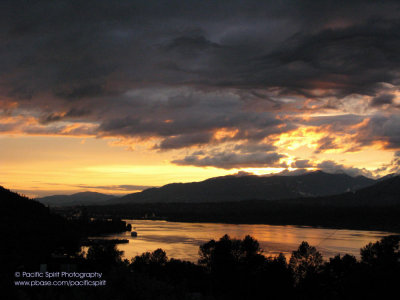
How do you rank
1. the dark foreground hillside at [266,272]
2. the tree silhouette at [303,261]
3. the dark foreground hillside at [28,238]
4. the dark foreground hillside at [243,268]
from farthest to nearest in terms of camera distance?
the tree silhouette at [303,261], the dark foreground hillside at [28,238], the dark foreground hillside at [243,268], the dark foreground hillside at [266,272]

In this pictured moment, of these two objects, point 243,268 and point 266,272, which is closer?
point 266,272

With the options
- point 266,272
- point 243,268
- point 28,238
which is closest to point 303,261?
point 243,268

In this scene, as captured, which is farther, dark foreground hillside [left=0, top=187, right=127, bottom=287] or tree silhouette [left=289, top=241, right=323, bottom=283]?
tree silhouette [left=289, top=241, right=323, bottom=283]

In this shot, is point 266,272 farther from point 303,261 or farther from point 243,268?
point 303,261

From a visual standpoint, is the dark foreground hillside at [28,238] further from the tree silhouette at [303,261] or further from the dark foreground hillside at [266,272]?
the tree silhouette at [303,261]

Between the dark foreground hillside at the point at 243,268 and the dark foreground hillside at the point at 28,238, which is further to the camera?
the dark foreground hillside at the point at 28,238

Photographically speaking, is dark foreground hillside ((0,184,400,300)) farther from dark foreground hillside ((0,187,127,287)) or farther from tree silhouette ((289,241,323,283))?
dark foreground hillside ((0,187,127,287))

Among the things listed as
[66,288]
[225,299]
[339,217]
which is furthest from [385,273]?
[339,217]

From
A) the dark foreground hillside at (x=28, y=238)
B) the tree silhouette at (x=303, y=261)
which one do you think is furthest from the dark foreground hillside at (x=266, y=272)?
the dark foreground hillside at (x=28, y=238)

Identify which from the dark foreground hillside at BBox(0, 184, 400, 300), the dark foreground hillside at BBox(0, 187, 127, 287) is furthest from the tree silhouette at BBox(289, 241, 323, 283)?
the dark foreground hillside at BBox(0, 187, 127, 287)

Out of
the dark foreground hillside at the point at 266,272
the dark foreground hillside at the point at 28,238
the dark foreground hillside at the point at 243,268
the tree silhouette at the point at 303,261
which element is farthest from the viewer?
the tree silhouette at the point at 303,261

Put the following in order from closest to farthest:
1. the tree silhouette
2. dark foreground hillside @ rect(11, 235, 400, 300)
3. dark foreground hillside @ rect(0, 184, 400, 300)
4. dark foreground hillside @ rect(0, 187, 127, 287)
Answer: dark foreground hillside @ rect(11, 235, 400, 300), dark foreground hillside @ rect(0, 184, 400, 300), dark foreground hillside @ rect(0, 187, 127, 287), the tree silhouette

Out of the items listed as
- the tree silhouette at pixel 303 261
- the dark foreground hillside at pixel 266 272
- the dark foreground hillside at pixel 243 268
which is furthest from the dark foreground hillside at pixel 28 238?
the tree silhouette at pixel 303 261

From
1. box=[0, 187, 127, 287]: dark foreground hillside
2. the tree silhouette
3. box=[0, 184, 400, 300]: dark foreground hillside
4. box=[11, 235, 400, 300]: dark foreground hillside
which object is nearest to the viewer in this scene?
box=[11, 235, 400, 300]: dark foreground hillside
